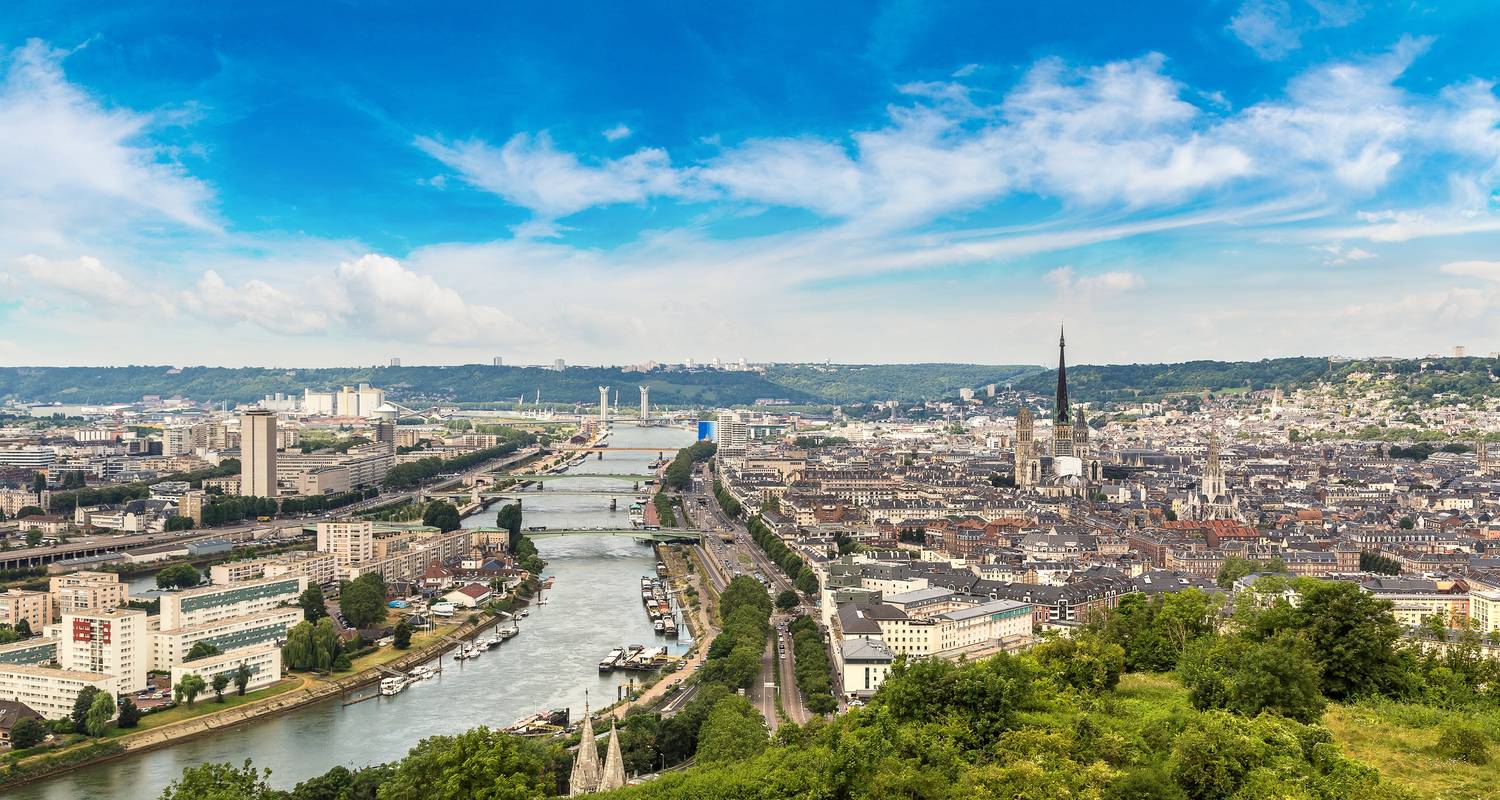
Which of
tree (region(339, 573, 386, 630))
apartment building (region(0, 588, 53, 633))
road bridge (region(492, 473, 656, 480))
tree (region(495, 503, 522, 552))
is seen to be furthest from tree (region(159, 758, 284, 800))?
road bridge (region(492, 473, 656, 480))

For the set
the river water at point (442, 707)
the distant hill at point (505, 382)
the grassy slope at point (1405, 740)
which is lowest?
the river water at point (442, 707)

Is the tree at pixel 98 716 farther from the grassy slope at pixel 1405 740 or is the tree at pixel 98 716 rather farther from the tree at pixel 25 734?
the grassy slope at pixel 1405 740

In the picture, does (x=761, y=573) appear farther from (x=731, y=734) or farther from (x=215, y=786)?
(x=215, y=786)

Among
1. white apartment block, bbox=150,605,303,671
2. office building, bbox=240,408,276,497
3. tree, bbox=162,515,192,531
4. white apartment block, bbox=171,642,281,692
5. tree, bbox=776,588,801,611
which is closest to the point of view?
white apartment block, bbox=171,642,281,692

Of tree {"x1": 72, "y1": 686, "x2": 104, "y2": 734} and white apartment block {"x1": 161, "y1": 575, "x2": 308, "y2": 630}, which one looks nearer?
tree {"x1": 72, "y1": 686, "x2": 104, "y2": 734}

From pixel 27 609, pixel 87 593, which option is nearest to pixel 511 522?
pixel 87 593

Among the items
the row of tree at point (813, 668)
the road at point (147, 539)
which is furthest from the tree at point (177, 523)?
the row of tree at point (813, 668)

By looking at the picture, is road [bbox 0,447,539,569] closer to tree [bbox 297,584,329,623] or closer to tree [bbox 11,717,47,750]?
tree [bbox 297,584,329,623]
